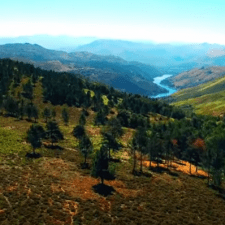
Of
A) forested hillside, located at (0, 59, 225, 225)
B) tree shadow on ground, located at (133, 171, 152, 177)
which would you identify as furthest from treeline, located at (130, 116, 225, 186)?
tree shadow on ground, located at (133, 171, 152, 177)

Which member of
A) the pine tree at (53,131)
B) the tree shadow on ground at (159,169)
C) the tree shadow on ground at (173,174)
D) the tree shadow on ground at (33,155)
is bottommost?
the tree shadow on ground at (173,174)

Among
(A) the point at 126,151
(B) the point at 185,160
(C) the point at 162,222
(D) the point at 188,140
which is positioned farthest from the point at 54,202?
(D) the point at 188,140

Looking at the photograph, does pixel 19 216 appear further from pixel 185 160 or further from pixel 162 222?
pixel 185 160

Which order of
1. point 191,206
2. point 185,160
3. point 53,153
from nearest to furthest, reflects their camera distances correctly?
point 191,206
point 53,153
point 185,160

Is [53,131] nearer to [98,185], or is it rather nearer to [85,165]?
[85,165]

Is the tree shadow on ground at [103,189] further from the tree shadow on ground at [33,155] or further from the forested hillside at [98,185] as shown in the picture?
the tree shadow on ground at [33,155]

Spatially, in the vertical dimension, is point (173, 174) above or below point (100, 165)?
below

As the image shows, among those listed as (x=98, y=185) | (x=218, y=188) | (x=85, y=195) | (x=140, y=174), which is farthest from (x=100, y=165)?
(x=218, y=188)

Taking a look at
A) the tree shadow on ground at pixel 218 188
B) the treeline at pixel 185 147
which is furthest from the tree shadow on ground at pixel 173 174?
the tree shadow on ground at pixel 218 188
